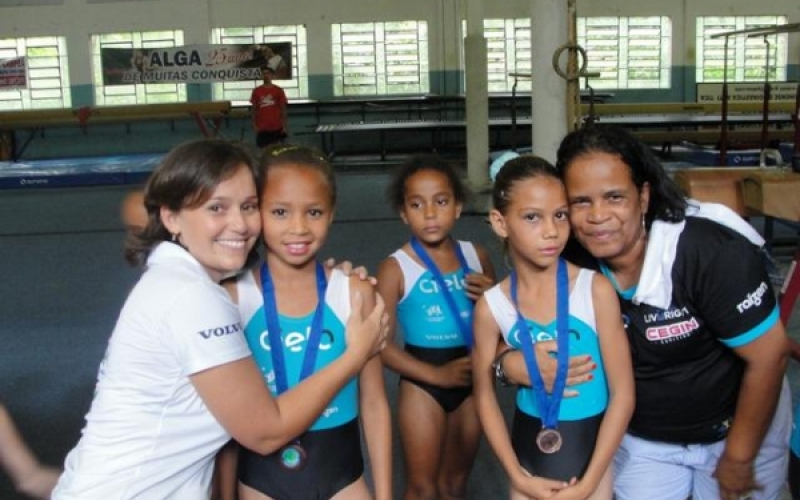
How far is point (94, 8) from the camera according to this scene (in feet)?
52.6

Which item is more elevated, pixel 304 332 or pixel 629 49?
pixel 629 49

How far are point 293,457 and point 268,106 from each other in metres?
11.4

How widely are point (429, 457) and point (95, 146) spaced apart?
1585 cm

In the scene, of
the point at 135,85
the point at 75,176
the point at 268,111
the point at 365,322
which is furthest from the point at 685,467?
the point at 135,85

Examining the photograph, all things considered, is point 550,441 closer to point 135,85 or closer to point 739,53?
point 135,85

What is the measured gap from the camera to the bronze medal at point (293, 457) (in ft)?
5.80

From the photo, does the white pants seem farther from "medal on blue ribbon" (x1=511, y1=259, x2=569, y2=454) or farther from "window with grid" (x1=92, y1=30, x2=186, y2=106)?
"window with grid" (x1=92, y1=30, x2=186, y2=106)

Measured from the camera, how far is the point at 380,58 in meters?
16.4

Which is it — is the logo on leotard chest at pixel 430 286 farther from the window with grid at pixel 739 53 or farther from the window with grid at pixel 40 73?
the window with grid at pixel 40 73

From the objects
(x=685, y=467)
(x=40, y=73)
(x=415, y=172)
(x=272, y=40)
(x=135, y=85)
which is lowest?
(x=685, y=467)

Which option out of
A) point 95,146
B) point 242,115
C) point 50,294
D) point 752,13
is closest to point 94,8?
point 95,146

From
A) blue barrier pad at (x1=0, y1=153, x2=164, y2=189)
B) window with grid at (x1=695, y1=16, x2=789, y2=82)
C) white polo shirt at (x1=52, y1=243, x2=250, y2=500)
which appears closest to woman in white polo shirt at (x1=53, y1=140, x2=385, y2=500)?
white polo shirt at (x1=52, y1=243, x2=250, y2=500)

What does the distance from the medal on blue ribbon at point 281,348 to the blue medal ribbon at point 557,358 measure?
463mm

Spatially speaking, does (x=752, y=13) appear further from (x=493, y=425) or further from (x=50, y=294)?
(x=493, y=425)
